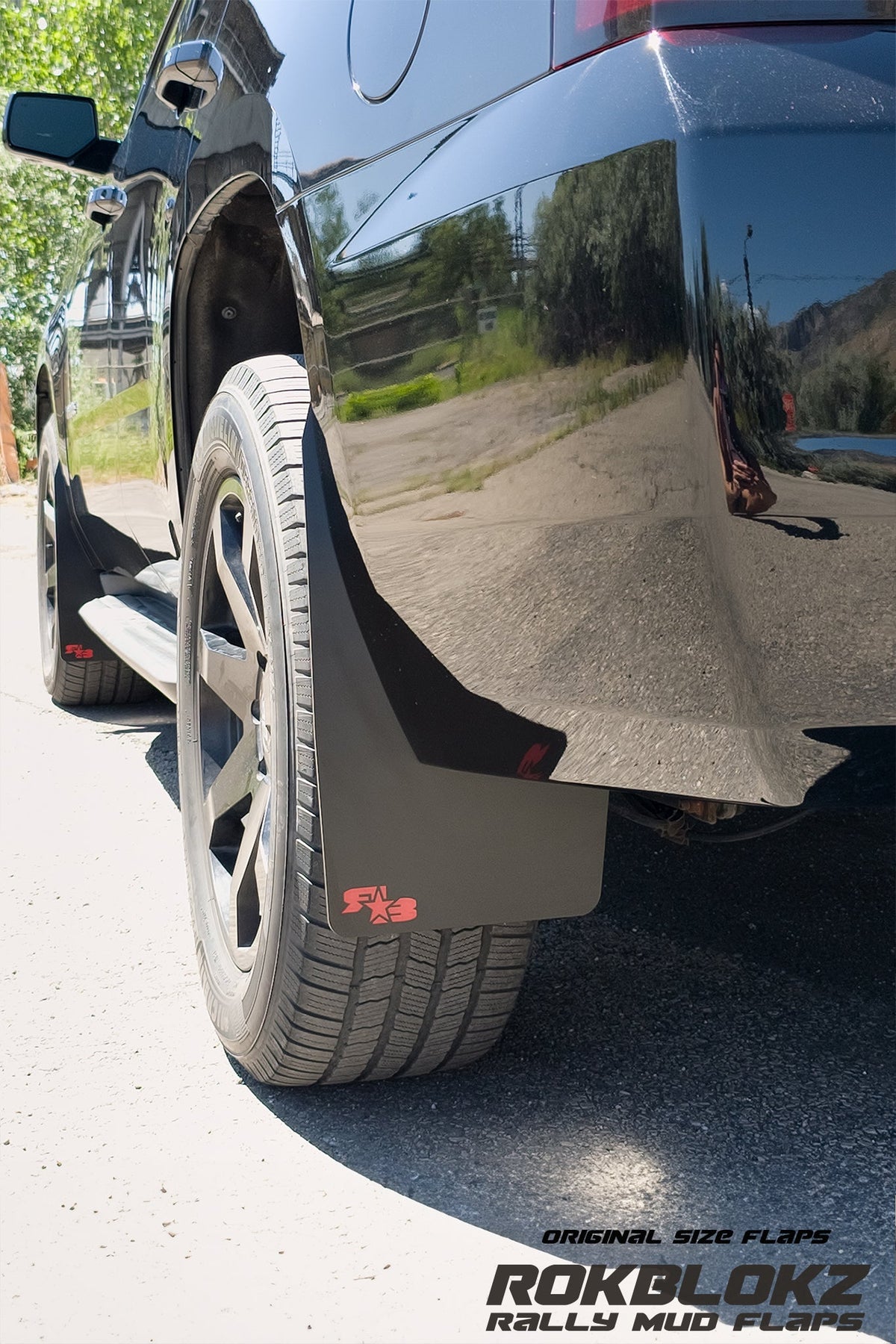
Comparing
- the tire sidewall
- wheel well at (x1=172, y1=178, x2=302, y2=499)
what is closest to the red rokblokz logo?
the tire sidewall

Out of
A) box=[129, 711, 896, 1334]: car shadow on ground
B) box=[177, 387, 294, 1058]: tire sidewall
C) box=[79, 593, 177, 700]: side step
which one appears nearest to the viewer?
box=[129, 711, 896, 1334]: car shadow on ground

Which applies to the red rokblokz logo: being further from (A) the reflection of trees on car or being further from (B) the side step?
(B) the side step

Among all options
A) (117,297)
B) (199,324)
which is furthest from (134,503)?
(199,324)

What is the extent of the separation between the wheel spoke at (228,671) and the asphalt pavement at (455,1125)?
576 mm

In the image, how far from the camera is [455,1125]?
1.84 meters

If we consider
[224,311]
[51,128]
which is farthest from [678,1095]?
[51,128]

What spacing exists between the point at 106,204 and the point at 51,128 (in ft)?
0.68

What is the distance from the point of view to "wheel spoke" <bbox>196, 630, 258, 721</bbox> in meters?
2.01

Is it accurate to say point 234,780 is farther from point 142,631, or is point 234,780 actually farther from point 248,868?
point 142,631

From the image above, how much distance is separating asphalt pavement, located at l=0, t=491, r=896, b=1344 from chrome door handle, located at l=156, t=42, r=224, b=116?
1577 millimetres

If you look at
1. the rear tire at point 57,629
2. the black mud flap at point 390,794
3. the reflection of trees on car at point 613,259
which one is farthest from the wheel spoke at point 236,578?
the rear tire at point 57,629

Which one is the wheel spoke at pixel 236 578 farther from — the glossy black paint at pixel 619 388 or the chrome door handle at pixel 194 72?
the chrome door handle at pixel 194 72

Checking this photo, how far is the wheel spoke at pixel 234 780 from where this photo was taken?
79.3 inches

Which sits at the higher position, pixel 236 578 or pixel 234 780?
pixel 236 578
